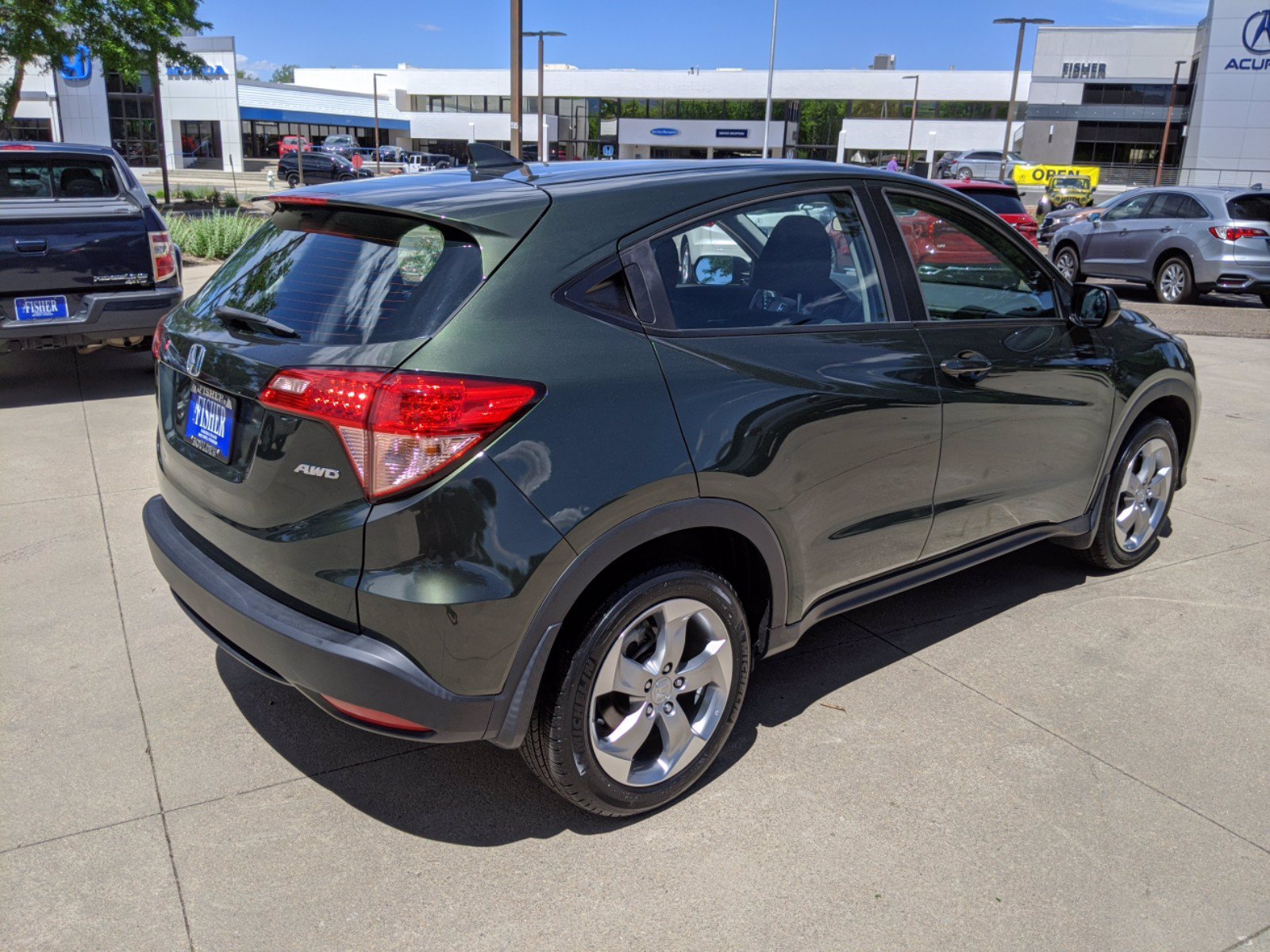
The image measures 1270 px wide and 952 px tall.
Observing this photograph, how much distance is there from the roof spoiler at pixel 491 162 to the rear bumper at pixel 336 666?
1425mm

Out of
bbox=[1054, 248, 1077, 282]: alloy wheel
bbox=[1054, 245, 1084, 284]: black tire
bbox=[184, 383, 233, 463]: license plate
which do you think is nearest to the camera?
bbox=[184, 383, 233, 463]: license plate

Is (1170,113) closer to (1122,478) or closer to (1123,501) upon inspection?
(1123,501)

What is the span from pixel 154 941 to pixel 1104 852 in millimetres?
2438

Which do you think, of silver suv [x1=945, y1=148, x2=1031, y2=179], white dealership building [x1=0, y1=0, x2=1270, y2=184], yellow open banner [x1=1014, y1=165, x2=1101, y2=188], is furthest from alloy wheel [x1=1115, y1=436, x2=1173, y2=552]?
silver suv [x1=945, y1=148, x2=1031, y2=179]

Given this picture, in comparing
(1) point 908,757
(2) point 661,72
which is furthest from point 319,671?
(2) point 661,72

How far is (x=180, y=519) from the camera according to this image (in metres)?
3.10

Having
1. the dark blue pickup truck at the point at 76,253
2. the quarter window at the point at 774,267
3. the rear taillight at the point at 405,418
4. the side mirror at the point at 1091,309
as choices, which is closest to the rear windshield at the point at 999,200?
the dark blue pickup truck at the point at 76,253

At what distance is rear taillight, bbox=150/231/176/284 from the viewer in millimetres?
7484

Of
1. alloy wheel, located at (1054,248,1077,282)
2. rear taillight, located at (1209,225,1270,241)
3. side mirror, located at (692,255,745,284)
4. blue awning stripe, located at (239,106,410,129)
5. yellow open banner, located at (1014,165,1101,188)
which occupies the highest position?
blue awning stripe, located at (239,106,410,129)

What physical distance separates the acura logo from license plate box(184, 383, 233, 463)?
62.5 meters

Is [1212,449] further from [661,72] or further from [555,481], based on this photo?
[661,72]

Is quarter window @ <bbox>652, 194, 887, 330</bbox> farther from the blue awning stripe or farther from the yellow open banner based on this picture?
the blue awning stripe

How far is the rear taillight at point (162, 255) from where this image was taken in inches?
295

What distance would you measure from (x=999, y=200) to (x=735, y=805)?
15195 millimetres
